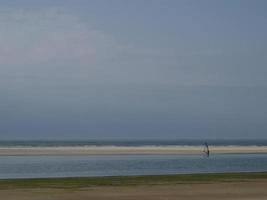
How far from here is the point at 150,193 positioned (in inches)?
902

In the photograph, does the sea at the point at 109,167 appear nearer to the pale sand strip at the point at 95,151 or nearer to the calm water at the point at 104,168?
the calm water at the point at 104,168

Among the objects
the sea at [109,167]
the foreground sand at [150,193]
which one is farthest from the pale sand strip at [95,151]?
the foreground sand at [150,193]

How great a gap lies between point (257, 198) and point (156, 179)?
7.27 meters

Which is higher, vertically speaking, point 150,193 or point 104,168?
point 104,168

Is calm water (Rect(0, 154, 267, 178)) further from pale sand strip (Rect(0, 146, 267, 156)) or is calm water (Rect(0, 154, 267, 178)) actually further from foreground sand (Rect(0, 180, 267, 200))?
pale sand strip (Rect(0, 146, 267, 156))

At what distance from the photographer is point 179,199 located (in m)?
21.5

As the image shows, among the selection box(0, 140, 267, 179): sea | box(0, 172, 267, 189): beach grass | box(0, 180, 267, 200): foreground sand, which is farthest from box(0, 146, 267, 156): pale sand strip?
box(0, 180, 267, 200): foreground sand

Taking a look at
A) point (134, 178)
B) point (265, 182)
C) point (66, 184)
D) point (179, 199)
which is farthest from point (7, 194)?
point (265, 182)

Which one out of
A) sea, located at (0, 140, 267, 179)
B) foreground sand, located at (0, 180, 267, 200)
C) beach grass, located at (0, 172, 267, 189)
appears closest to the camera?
foreground sand, located at (0, 180, 267, 200)

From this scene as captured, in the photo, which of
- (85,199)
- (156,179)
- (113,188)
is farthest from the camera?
(156,179)

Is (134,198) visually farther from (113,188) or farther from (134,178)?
(134,178)

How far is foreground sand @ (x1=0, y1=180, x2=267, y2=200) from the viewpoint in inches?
854

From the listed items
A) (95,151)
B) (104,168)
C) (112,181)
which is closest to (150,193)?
(112,181)

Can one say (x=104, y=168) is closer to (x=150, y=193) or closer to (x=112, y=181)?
(x=112, y=181)
